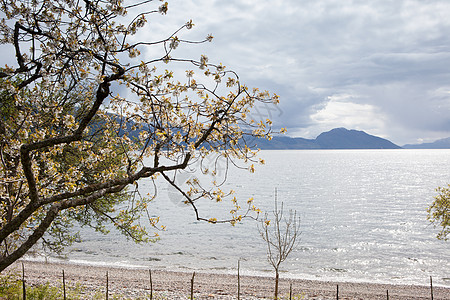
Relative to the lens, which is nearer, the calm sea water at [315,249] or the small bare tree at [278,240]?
the small bare tree at [278,240]

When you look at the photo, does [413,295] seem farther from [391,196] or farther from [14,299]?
[391,196]

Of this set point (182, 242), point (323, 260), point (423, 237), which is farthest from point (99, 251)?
point (423, 237)

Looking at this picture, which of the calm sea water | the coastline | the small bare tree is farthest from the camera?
the calm sea water

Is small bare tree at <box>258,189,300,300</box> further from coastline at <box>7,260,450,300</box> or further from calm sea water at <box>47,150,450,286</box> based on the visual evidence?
coastline at <box>7,260,450,300</box>

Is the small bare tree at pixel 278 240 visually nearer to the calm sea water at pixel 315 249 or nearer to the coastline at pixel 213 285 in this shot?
the calm sea water at pixel 315 249

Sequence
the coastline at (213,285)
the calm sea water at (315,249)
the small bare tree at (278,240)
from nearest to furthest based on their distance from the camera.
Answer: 1. the small bare tree at (278,240)
2. the coastline at (213,285)
3. the calm sea water at (315,249)

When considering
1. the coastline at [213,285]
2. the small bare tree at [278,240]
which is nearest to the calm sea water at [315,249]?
the small bare tree at [278,240]

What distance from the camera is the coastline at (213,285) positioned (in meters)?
18.8

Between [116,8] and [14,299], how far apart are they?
10010 millimetres

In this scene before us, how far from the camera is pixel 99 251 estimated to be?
32688 mm

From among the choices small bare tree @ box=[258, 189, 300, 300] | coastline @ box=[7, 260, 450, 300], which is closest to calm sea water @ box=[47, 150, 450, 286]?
small bare tree @ box=[258, 189, 300, 300]

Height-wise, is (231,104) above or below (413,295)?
above

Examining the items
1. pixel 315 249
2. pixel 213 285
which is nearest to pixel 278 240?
pixel 213 285

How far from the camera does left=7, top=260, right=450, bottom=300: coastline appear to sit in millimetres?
18777
